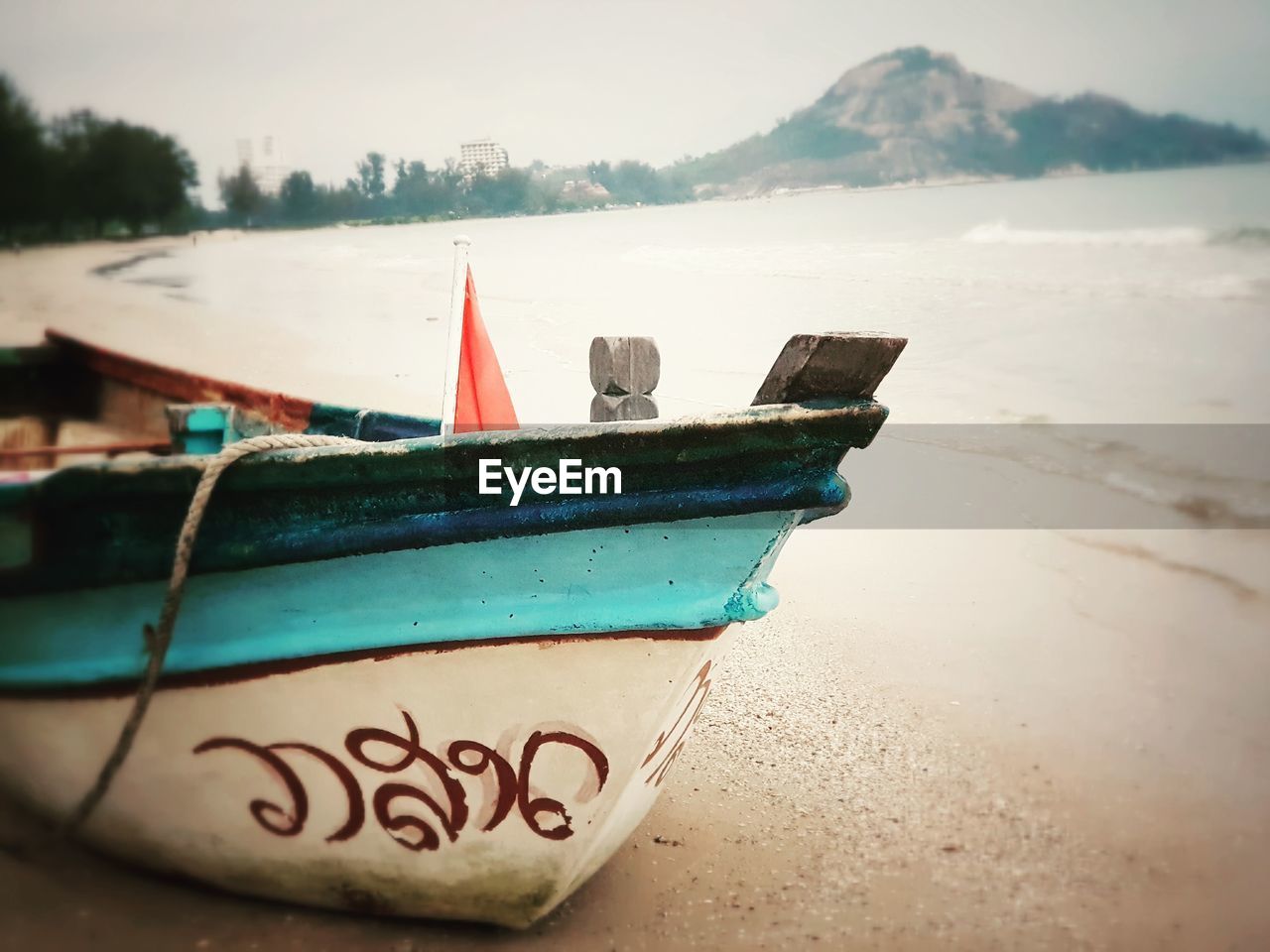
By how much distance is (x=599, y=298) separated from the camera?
59.4ft

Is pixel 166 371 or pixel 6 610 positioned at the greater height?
pixel 166 371

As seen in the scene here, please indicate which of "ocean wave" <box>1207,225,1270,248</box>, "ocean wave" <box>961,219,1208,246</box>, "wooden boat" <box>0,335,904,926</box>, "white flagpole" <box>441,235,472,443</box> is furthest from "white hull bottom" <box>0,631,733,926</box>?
"ocean wave" <box>961,219,1208,246</box>

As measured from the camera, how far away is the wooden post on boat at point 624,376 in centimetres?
281

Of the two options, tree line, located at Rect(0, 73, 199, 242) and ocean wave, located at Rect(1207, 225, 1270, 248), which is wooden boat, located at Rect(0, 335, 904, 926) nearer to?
tree line, located at Rect(0, 73, 199, 242)

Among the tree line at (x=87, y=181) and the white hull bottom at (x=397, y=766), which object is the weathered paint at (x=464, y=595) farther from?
the tree line at (x=87, y=181)

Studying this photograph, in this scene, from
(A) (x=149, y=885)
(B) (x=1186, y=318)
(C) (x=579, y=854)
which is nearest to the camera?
(C) (x=579, y=854)

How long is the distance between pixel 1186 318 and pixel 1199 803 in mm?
12682

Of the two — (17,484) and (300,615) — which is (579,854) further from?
(17,484)

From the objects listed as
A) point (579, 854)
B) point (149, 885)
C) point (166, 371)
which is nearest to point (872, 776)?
point (579, 854)

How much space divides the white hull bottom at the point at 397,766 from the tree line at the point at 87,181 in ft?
10.1

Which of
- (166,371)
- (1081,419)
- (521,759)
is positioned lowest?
(1081,419)

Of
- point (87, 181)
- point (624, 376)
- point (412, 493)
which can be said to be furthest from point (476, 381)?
point (87, 181)

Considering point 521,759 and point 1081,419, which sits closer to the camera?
point 521,759

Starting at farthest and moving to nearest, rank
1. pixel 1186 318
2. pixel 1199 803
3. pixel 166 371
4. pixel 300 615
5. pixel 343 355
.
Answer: pixel 1186 318 → pixel 343 355 → pixel 166 371 → pixel 1199 803 → pixel 300 615
